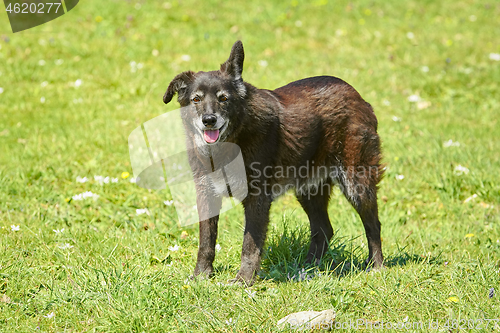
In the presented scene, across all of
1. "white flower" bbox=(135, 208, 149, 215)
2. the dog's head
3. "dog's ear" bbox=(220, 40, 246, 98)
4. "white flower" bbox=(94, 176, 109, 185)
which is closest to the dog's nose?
the dog's head

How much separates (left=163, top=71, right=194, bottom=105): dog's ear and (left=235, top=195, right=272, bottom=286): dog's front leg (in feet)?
3.05

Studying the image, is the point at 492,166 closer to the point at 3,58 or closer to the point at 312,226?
the point at 312,226

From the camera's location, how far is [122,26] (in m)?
9.07

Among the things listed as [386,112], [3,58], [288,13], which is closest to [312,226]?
[386,112]

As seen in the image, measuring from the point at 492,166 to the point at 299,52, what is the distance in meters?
4.30

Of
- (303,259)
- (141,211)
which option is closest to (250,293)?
(303,259)

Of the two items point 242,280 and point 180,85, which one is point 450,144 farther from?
point 180,85

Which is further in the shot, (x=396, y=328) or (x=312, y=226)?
(x=312, y=226)

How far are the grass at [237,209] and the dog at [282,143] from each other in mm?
253

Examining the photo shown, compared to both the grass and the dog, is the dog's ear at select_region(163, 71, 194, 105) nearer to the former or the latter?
the dog

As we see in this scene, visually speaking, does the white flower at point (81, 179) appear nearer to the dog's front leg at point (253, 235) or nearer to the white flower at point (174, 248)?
the white flower at point (174, 248)

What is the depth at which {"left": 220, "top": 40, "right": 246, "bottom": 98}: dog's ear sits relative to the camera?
11.9ft

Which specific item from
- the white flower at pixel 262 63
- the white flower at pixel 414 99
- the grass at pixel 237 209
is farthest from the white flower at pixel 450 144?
the white flower at pixel 262 63

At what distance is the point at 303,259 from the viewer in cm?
411
